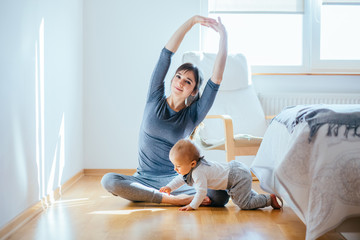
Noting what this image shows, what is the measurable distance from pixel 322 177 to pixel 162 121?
1016 millimetres

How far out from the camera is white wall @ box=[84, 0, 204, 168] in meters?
3.46

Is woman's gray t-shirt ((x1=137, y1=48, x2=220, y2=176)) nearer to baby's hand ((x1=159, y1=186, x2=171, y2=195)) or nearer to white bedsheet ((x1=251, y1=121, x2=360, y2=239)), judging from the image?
baby's hand ((x1=159, y1=186, x2=171, y2=195))

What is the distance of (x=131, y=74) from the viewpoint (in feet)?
11.4

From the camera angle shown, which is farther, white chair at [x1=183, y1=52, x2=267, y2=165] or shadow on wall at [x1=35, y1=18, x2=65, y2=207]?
white chair at [x1=183, y1=52, x2=267, y2=165]

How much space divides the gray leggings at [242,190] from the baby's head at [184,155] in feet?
0.67

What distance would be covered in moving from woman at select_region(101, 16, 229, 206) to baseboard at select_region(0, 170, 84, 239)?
0.33 metres

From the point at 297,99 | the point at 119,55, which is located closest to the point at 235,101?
the point at 297,99

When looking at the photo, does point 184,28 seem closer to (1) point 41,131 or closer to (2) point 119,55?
(1) point 41,131

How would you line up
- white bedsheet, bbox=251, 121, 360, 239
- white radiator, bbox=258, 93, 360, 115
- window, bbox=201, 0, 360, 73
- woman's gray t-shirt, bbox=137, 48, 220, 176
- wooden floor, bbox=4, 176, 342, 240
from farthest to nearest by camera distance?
window, bbox=201, 0, 360, 73, white radiator, bbox=258, 93, 360, 115, woman's gray t-shirt, bbox=137, 48, 220, 176, wooden floor, bbox=4, 176, 342, 240, white bedsheet, bbox=251, 121, 360, 239

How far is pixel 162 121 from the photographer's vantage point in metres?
2.24

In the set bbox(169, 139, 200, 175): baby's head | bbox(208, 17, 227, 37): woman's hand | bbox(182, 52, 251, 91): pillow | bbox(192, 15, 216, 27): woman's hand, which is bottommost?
bbox(169, 139, 200, 175): baby's head

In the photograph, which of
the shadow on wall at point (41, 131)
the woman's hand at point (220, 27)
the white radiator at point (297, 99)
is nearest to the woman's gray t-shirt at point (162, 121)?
the woman's hand at point (220, 27)

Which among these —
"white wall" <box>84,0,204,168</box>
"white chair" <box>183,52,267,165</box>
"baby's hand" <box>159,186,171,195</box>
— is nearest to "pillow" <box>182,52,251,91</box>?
"white chair" <box>183,52,267,165</box>

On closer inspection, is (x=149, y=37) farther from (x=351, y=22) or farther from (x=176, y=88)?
(x=351, y=22)
